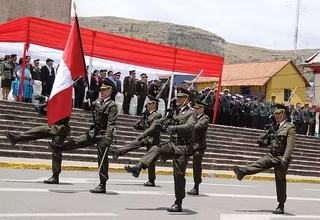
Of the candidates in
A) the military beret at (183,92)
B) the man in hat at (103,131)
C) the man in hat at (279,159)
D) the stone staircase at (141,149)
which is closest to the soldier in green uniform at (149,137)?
the man in hat at (103,131)

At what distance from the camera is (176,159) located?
853 centimetres

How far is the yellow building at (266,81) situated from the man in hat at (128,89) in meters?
30.9

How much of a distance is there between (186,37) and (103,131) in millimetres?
125697

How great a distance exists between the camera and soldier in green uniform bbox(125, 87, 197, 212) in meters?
8.41

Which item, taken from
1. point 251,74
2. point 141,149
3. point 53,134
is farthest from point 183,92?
point 251,74

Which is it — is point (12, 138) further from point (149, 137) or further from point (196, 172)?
point (196, 172)

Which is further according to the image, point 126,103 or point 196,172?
point 126,103

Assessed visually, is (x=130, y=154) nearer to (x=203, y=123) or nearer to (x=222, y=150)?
(x=222, y=150)

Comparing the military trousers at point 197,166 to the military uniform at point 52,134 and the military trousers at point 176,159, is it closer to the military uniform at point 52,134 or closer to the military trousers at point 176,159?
the military uniform at point 52,134

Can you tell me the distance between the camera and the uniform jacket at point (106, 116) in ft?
31.8

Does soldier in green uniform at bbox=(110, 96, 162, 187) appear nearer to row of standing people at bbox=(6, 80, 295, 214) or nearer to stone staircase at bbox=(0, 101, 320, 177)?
row of standing people at bbox=(6, 80, 295, 214)

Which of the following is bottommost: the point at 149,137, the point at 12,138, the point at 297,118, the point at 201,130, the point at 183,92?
the point at 12,138

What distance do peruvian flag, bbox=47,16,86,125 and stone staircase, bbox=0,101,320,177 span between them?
5.37 metres

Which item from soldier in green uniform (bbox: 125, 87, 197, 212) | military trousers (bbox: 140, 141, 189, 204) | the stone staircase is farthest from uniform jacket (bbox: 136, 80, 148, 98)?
military trousers (bbox: 140, 141, 189, 204)
